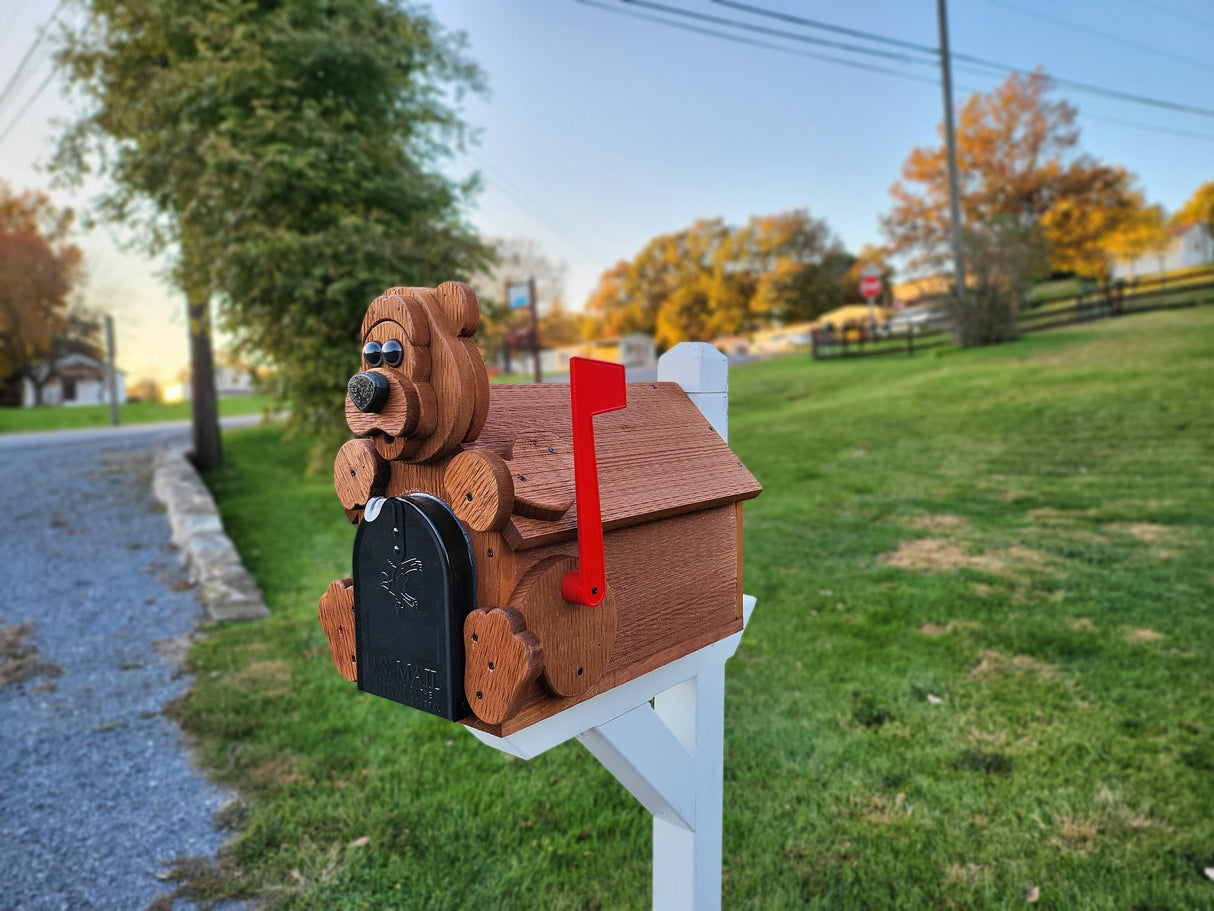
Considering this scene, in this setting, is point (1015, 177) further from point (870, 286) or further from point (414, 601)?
point (414, 601)

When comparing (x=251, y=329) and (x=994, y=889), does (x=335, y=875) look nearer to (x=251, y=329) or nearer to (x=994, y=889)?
(x=994, y=889)

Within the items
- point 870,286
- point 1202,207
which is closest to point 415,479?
point 870,286

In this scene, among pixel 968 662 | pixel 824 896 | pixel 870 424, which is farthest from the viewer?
pixel 870 424

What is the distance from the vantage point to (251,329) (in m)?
9.54

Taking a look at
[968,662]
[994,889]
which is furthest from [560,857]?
[968,662]

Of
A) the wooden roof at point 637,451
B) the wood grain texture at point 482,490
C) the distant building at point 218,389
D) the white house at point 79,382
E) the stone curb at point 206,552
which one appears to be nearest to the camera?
the wood grain texture at point 482,490

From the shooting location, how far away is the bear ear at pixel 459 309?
38.8 inches

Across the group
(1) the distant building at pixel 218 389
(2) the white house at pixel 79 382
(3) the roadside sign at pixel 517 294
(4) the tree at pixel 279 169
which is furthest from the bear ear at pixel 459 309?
(2) the white house at pixel 79 382

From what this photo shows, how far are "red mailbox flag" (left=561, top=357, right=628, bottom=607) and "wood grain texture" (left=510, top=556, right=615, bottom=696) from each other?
2cm

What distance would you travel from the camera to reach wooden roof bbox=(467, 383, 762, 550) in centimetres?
102

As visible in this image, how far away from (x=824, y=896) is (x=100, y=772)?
2998 mm

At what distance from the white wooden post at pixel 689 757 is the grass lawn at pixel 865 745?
752mm

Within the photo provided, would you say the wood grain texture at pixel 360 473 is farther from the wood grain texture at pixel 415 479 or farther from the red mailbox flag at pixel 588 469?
the red mailbox flag at pixel 588 469

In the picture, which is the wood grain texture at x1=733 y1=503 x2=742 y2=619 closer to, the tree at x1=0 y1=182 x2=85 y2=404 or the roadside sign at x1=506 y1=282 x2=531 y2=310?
the roadside sign at x1=506 y1=282 x2=531 y2=310
